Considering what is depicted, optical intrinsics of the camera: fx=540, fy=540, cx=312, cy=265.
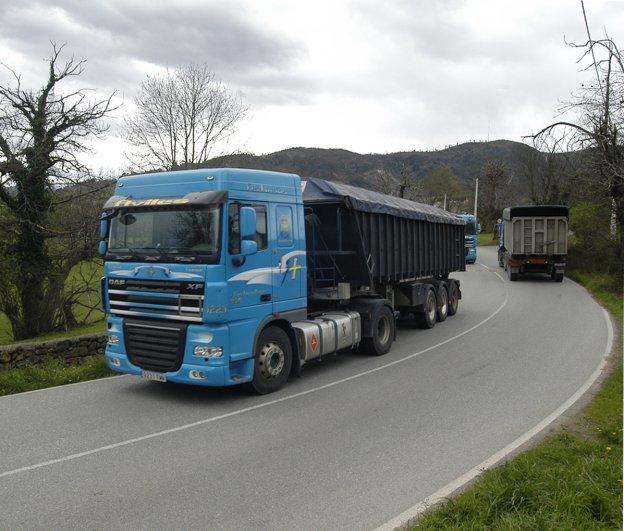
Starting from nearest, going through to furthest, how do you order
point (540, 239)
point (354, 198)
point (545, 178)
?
point (354, 198) → point (540, 239) → point (545, 178)

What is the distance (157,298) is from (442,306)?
30.9 ft

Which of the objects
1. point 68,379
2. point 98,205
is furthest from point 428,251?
point 98,205

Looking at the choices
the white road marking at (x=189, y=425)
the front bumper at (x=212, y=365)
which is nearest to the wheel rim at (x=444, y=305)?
the white road marking at (x=189, y=425)

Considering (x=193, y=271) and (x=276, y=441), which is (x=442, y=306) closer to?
(x=193, y=271)

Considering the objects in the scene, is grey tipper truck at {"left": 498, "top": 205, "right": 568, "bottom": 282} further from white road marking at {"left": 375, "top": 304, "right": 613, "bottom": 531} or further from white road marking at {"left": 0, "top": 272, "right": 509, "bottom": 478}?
white road marking at {"left": 375, "top": 304, "right": 613, "bottom": 531}

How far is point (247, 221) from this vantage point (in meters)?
6.88

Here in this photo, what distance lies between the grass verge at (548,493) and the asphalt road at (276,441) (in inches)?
20.5

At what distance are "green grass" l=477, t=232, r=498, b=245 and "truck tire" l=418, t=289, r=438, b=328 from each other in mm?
46799

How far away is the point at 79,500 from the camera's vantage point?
4.54 metres

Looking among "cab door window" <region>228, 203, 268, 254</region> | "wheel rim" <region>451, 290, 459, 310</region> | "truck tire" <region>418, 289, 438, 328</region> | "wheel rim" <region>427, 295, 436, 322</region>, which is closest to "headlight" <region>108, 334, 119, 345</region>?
"cab door window" <region>228, 203, 268, 254</region>

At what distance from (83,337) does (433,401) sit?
6746 millimetres

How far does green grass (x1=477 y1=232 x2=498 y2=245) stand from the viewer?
192 ft

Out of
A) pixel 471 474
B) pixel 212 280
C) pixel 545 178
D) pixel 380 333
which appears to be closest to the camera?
pixel 471 474

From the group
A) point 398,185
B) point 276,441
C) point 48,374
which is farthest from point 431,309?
point 398,185
